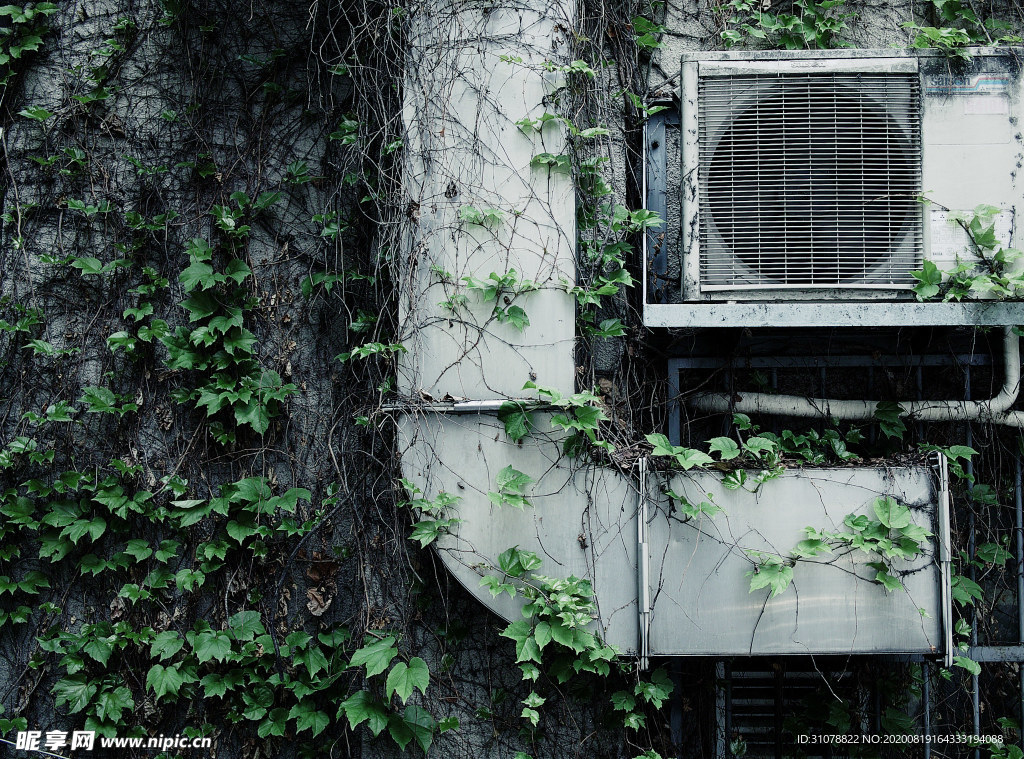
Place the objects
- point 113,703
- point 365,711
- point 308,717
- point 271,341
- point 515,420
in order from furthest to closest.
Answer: point 271,341
point 113,703
point 308,717
point 365,711
point 515,420

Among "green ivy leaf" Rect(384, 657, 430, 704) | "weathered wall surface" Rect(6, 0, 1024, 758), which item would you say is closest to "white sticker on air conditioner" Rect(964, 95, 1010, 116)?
"weathered wall surface" Rect(6, 0, 1024, 758)

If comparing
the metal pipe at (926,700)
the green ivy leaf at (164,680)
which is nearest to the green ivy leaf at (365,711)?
the green ivy leaf at (164,680)

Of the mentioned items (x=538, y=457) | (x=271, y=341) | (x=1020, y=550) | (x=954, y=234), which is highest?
(x=954, y=234)

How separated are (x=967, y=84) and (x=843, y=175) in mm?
618

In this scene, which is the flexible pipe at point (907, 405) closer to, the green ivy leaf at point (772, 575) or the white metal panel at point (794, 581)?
the white metal panel at point (794, 581)

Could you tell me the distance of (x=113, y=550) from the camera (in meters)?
3.41

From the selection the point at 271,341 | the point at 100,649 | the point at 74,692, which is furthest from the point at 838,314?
the point at 74,692

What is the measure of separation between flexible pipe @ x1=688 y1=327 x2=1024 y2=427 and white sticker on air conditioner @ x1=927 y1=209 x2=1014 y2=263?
513mm

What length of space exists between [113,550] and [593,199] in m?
2.66

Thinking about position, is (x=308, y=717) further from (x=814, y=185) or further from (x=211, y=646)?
(x=814, y=185)

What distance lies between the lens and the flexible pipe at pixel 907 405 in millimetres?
3160

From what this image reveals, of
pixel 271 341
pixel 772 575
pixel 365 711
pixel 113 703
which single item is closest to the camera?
pixel 772 575

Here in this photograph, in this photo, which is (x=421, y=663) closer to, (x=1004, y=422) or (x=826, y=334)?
(x=826, y=334)

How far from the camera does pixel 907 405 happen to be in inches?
Answer: 127
